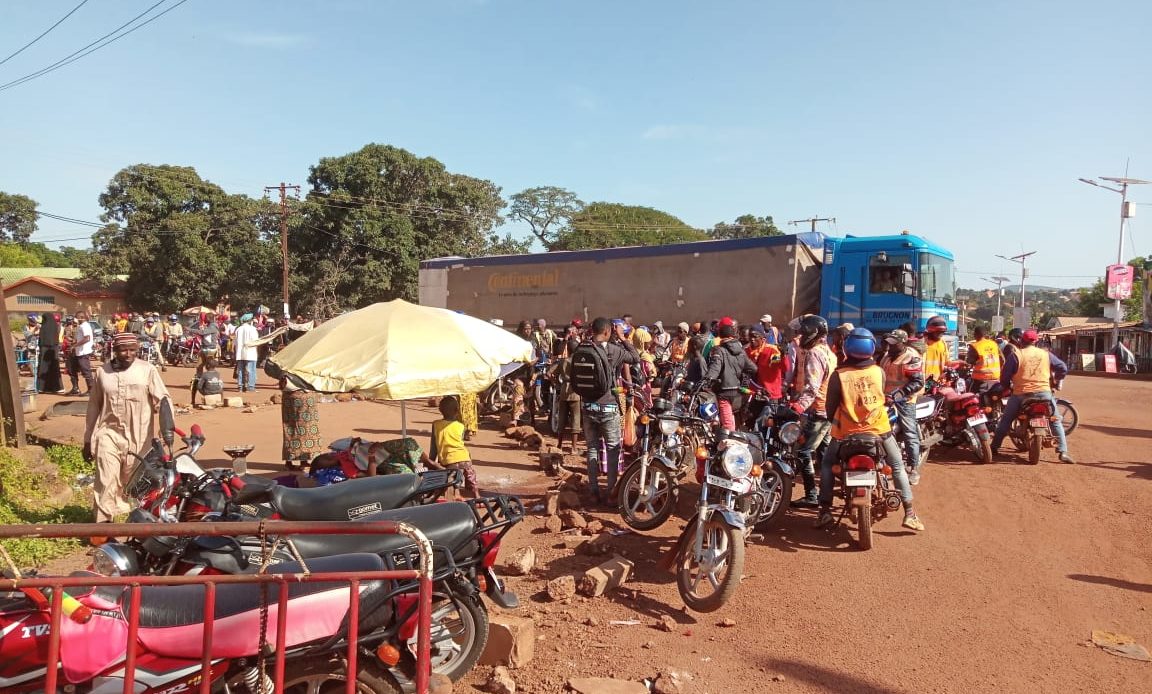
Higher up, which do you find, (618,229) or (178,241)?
(618,229)

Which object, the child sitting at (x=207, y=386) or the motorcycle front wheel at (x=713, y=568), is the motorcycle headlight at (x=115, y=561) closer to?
the motorcycle front wheel at (x=713, y=568)

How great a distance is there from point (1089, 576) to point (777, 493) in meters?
2.25

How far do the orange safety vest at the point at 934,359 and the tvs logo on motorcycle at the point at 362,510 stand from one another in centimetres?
687

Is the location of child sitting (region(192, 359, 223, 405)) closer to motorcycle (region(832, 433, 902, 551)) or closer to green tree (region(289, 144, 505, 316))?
motorcycle (region(832, 433, 902, 551))

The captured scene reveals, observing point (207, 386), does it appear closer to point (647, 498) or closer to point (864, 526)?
point (647, 498)

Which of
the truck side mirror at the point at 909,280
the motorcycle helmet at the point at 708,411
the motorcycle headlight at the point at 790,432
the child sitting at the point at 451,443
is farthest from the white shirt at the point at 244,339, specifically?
the truck side mirror at the point at 909,280

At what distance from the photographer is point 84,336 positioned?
14.6 meters

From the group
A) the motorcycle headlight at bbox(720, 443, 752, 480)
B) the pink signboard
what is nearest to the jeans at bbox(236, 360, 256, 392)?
the motorcycle headlight at bbox(720, 443, 752, 480)

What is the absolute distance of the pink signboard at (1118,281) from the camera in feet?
104

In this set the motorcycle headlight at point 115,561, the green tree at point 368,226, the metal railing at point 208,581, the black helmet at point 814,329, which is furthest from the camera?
the green tree at point 368,226

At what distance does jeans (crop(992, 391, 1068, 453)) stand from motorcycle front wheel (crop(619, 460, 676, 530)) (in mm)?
5169

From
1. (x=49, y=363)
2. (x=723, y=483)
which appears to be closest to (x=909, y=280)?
(x=723, y=483)

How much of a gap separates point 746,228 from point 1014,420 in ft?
176

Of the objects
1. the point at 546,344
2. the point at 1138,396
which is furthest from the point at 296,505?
the point at 1138,396
